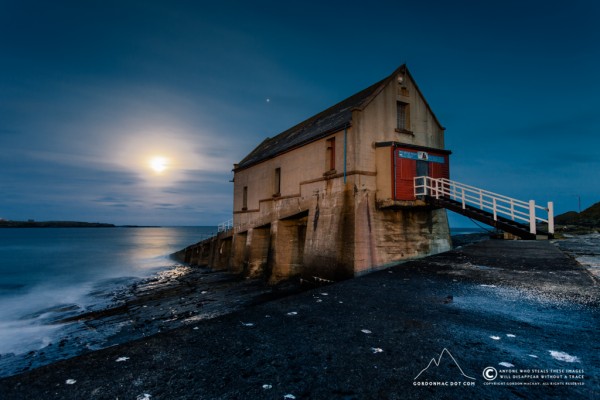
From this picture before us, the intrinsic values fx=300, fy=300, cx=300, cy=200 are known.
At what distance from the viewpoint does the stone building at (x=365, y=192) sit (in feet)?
45.3

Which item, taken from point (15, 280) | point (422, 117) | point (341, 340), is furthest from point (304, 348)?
point (15, 280)

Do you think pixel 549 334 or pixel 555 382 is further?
pixel 549 334

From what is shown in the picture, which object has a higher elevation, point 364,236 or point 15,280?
point 364,236

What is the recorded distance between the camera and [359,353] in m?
3.88

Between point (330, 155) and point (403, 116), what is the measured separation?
14.7ft

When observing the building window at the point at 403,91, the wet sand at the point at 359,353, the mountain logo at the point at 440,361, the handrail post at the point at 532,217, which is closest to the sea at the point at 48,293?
the handrail post at the point at 532,217

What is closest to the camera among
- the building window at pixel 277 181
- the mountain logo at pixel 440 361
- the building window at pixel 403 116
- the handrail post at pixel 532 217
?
the mountain logo at pixel 440 361

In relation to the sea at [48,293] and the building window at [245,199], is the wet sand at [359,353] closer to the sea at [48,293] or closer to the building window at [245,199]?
the sea at [48,293]

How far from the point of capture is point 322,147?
52.7ft

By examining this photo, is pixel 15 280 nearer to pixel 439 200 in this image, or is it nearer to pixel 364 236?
pixel 364 236

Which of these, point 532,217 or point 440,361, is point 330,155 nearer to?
point 532,217

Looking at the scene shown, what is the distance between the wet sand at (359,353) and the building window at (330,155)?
31.9 ft

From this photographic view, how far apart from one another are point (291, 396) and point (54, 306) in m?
21.7

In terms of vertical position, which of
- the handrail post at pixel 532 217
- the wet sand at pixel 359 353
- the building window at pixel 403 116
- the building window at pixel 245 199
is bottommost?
the wet sand at pixel 359 353
